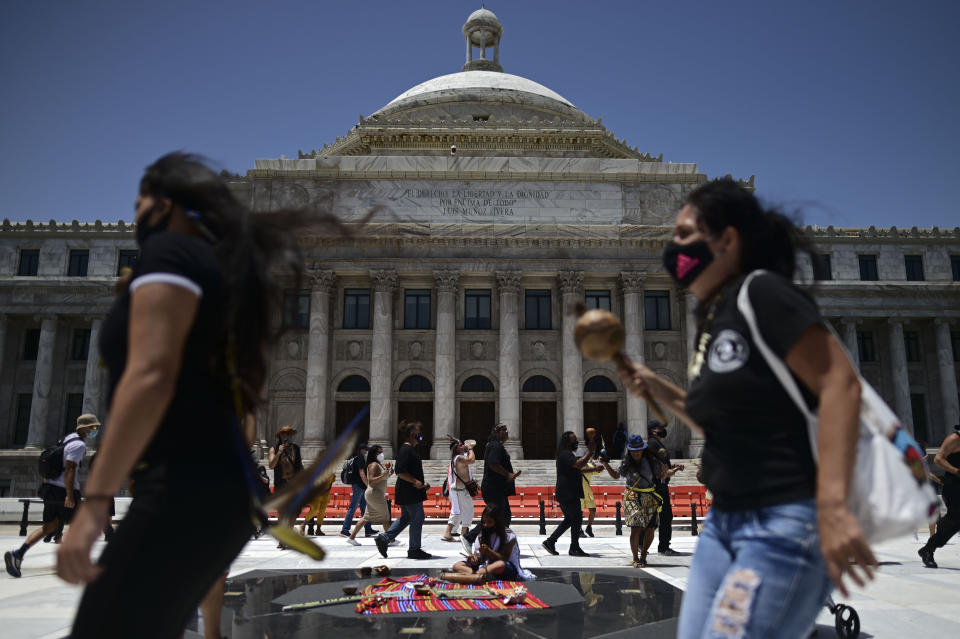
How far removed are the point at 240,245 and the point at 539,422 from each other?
120ft

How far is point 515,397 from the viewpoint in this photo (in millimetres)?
36781

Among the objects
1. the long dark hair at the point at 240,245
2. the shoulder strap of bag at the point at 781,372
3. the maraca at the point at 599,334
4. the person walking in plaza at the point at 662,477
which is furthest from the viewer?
the person walking in plaza at the point at 662,477

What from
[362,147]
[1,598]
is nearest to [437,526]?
[1,598]

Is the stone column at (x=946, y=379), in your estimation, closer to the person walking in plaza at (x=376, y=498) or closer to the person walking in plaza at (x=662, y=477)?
the person walking in plaza at (x=662, y=477)

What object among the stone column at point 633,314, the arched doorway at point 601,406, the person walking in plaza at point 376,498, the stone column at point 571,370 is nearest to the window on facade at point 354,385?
the stone column at point 571,370

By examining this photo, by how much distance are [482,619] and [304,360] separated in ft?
109

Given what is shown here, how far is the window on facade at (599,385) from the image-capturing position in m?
39.0

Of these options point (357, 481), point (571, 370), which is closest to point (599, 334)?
point (357, 481)

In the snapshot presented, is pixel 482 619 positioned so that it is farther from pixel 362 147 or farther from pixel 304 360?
pixel 362 147

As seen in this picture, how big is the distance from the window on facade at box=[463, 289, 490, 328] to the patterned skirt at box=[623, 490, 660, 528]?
27915 mm

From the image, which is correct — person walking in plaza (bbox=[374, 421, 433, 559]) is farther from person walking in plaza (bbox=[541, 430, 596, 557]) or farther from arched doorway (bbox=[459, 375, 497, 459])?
arched doorway (bbox=[459, 375, 497, 459])

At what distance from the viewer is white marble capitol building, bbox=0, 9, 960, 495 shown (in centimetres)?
3744

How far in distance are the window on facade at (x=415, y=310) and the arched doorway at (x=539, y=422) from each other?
21.1ft

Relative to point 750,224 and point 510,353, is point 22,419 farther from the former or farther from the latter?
point 750,224
